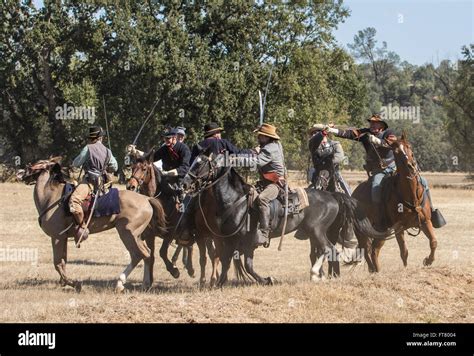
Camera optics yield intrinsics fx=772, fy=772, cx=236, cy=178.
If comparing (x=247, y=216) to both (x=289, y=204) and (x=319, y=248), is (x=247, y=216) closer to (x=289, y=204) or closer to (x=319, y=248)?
(x=289, y=204)

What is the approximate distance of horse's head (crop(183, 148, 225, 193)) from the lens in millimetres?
12984

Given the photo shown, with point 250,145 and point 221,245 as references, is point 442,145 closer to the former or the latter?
point 250,145

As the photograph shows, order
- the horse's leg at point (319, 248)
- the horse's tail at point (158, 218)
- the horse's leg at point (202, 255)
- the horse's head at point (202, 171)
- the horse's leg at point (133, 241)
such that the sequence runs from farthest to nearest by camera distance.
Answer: the horse's tail at point (158, 218)
the horse's leg at point (202, 255)
the horse's leg at point (319, 248)
the horse's leg at point (133, 241)
the horse's head at point (202, 171)

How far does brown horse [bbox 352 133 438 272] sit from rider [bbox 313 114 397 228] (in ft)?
0.58

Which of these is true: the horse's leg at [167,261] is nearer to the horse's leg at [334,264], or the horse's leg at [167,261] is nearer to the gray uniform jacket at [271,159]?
the gray uniform jacket at [271,159]

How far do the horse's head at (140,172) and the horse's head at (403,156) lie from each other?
4691 mm

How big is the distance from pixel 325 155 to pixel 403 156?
5.87ft

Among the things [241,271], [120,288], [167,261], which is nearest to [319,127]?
[241,271]

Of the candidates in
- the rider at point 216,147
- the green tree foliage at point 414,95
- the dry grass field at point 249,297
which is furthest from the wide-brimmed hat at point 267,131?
the green tree foliage at point 414,95

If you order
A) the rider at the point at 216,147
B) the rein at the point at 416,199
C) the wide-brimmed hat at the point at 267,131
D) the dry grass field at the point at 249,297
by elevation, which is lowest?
the dry grass field at the point at 249,297

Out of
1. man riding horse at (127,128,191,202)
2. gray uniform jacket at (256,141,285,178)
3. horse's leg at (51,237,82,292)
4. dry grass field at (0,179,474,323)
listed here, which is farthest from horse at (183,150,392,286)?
horse's leg at (51,237,82,292)

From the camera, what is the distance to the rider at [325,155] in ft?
52.0

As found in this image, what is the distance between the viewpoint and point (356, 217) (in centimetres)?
1473
